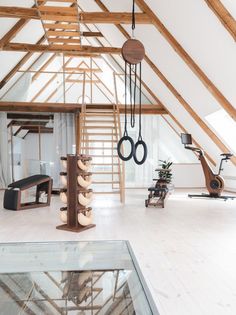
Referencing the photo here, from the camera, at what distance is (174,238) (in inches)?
133

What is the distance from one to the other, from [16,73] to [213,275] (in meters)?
7.07

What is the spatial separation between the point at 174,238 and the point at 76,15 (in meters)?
3.88

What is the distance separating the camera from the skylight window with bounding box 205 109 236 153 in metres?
5.98

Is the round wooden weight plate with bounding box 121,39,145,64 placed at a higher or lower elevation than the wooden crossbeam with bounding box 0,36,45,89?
lower

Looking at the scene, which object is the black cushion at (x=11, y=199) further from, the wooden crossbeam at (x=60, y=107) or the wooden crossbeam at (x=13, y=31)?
the wooden crossbeam at (x=60, y=107)

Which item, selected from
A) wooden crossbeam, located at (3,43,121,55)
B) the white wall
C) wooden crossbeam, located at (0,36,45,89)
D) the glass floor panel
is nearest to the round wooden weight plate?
the glass floor panel

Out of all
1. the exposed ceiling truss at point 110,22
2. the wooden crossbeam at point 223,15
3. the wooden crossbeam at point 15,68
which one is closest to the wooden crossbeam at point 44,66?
the wooden crossbeam at point 15,68

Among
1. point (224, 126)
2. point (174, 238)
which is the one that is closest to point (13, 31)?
point (224, 126)

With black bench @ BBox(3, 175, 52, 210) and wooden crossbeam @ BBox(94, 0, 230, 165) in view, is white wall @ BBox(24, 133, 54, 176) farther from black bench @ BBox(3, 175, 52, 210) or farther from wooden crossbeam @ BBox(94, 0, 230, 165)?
wooden crossbeam @ BBox(94, 0, 230, 165)

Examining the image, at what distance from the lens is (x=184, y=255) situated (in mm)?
2789

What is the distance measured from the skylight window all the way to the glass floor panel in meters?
3.98

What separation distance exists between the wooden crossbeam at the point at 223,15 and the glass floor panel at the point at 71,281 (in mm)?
2703

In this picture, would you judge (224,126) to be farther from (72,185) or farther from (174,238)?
(72,185)

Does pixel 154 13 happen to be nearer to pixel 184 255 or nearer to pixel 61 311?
pixel 184 255
